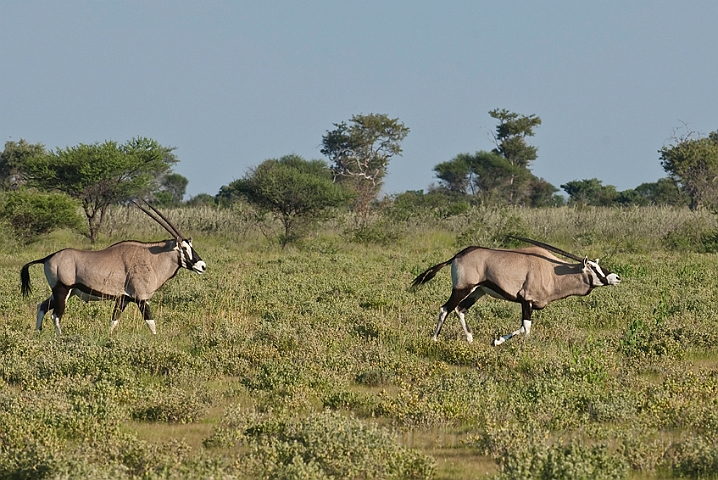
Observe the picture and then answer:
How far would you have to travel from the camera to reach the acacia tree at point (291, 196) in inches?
1104

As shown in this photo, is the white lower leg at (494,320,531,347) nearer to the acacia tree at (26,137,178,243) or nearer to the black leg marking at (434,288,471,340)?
the black leg marking at (434,288,471,340)

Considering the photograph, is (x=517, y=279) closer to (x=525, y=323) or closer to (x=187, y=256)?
(x=525, y=323)

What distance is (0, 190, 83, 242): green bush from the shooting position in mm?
25953

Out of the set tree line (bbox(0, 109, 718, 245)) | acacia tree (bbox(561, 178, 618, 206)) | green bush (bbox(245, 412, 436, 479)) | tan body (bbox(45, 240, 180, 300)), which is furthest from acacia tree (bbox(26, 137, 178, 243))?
acacia tree (bbox(561, 178, 618, 206))

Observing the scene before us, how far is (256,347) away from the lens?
9180mm

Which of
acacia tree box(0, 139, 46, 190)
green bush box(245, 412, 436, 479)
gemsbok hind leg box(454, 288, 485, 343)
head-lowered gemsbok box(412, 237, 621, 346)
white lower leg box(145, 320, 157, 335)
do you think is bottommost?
green bush box(245, 412, 436, 479)

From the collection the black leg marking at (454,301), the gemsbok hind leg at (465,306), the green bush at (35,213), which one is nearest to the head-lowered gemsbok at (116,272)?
the black leg marking at (454,301)

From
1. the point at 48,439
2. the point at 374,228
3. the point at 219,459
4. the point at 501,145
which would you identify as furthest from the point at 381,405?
the point at 501,145

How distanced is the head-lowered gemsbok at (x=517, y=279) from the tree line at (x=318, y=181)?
17826 mm

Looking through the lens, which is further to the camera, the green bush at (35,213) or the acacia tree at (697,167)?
the acacia tree at (697,167)

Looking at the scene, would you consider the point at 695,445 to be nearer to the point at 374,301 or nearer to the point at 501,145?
the point at 374,301

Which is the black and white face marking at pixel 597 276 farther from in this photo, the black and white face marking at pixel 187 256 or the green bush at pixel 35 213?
the green bush at pixel 35 213

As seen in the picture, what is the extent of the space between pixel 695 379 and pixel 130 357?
5.35 metres

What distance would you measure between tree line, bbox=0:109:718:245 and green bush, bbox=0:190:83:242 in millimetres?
31
